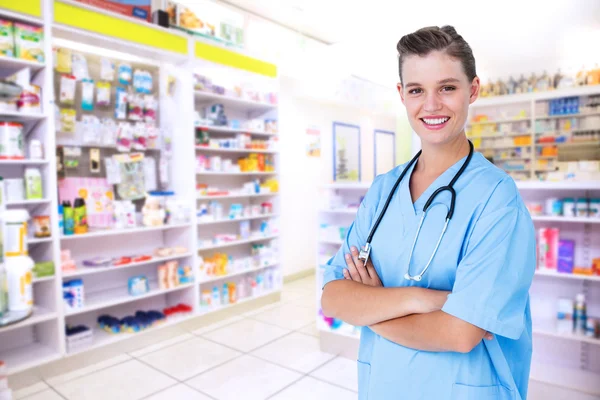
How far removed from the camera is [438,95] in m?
1.06

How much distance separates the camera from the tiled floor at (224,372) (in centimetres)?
298

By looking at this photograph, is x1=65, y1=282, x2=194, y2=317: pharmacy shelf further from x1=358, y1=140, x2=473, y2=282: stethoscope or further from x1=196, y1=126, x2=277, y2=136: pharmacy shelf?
x1=358, y1=140, x2=473, y2=282: stethoscope

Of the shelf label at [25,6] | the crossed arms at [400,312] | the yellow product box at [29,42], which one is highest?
the shelf label at [25,6]

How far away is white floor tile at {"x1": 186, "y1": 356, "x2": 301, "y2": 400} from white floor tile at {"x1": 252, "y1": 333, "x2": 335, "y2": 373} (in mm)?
113

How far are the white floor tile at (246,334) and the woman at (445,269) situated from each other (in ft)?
9.73

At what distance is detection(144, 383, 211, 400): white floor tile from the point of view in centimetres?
294

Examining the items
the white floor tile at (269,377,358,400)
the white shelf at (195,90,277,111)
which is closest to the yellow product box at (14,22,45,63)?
the white shelf at (195,90,277,111)

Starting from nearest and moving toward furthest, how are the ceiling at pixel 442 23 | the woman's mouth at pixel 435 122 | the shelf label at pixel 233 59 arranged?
the woman's mouth at pixel 435 122 → the shelf label at pixel 233 59 → the ceiling at pixel 442 23

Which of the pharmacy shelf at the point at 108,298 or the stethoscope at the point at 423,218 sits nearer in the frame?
the stethoscope at the point at 423,218

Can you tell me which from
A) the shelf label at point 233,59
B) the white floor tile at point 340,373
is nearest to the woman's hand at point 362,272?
the white floor tile at point 340,373

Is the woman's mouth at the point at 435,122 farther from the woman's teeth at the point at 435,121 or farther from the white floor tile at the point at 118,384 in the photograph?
the white floor tile at the point at 118,384

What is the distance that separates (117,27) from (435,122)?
140 inches

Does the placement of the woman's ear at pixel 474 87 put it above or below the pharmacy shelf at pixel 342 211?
above

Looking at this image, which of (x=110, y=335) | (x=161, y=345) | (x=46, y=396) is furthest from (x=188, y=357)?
(x=46, y=396)
